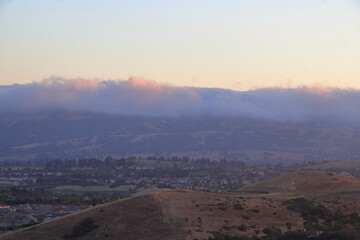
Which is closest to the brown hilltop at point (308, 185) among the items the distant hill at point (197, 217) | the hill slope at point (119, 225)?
the distant hill at point (197, 217)

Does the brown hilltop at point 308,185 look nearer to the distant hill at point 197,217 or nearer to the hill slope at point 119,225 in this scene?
the distant hill at point 197,217

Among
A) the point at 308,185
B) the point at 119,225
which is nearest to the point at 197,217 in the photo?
the point at 119,225

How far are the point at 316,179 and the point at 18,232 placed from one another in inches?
1992

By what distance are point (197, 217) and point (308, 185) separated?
3419 cm

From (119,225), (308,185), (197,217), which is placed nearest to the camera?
(119,225)

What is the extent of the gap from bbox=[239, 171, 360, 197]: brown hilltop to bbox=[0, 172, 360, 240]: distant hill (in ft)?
18.4

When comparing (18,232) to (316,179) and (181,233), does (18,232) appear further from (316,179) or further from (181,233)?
(316,179)

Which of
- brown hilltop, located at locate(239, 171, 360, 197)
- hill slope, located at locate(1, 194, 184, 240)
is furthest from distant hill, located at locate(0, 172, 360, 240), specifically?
brown hilltop, located at locate(239, 171, 360, 197)

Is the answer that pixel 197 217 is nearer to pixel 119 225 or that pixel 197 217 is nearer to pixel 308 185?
pixel 119 225

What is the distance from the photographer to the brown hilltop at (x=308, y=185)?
102 meters

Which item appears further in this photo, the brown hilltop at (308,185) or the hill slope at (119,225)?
the brown hilltop at (308,185)

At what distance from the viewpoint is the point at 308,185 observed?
108000 millimetres

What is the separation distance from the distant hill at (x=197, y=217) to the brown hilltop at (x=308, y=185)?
18.4ft

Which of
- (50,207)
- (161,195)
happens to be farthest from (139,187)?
(161,195)
